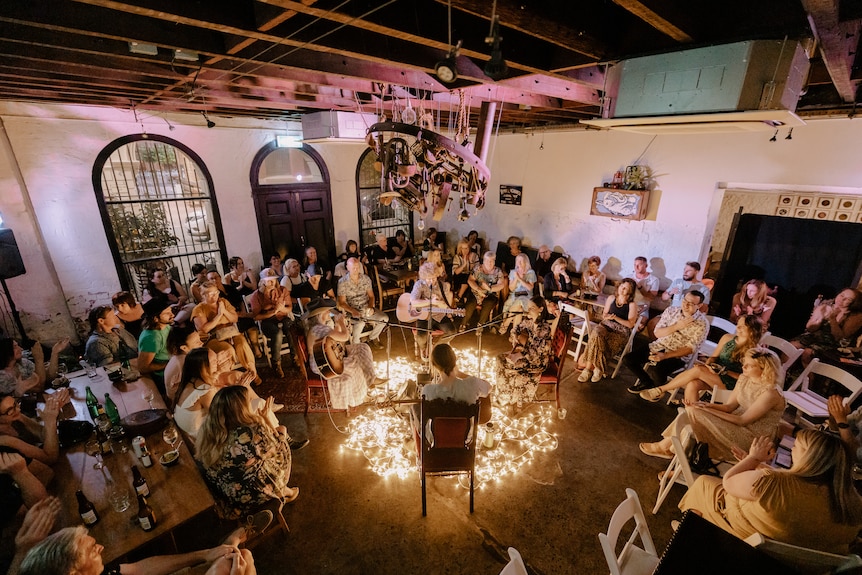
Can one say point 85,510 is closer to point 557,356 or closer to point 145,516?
point 145,516

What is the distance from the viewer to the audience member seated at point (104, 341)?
11.9 ft

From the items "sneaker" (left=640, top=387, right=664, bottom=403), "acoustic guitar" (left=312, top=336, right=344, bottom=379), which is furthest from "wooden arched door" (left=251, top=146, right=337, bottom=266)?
"sneaker" (left=640, top=387, right=664, bottom=403)

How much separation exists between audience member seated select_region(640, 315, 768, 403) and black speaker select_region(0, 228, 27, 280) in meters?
8.11

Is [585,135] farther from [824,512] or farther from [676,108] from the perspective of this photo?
[824,512]

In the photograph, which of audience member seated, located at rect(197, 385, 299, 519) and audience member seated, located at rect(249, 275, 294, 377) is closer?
audience member seated, located at rect(197, 385, 299, 519)

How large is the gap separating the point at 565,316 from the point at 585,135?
13.8 feet

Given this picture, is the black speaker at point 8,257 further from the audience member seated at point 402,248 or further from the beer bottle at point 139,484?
the audience member seated at point 402,248

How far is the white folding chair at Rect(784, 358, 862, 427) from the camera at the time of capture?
350 centimetres

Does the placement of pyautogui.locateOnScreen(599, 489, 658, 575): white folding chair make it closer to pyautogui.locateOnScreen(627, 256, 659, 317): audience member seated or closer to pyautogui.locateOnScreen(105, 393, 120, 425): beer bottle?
pyautogui.locateOnScreen(105, 393, 120, 425): beer bottle

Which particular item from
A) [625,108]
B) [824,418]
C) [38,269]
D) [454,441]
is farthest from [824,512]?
[38,269]

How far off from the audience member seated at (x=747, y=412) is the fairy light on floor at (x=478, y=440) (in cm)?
135

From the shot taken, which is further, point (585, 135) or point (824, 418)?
point (585, 135)

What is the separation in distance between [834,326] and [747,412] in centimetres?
254

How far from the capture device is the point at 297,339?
3820mm
